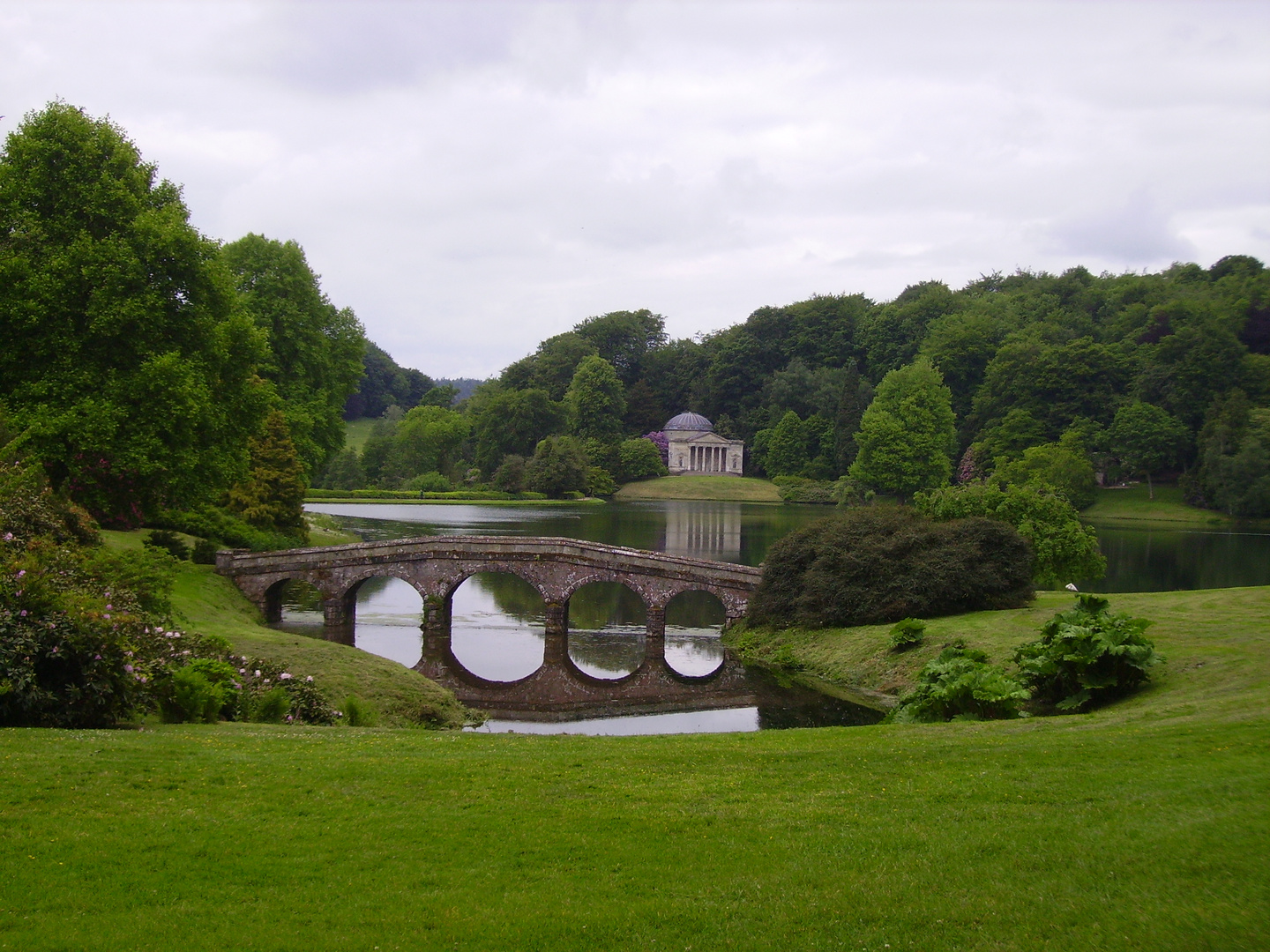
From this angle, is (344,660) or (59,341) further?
(59,341)

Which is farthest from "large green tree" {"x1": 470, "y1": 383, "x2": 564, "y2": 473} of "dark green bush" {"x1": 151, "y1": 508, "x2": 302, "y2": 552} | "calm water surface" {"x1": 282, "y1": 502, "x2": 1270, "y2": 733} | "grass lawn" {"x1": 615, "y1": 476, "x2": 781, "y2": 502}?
"dark green bush" {"x1": 151, "y1": 508, "x2": 302, "y2": 552}

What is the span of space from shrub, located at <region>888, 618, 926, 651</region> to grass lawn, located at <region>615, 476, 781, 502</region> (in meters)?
80.2

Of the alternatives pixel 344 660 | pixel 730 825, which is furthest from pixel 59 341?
pixel 730 825

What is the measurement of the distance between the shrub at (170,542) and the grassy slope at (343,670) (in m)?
4.93

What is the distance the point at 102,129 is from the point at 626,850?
3099 cm

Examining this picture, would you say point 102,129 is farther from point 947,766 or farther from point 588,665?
point 947,766

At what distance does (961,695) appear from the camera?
706 inches

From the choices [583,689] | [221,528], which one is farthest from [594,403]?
[583,689]

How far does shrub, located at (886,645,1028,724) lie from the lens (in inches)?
685

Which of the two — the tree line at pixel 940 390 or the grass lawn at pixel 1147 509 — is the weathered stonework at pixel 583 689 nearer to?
the tree line at pixel 940 390

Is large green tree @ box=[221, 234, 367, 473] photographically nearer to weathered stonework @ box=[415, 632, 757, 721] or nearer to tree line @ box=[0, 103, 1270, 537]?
tree line @ box=[0, 103, 1270, 537]

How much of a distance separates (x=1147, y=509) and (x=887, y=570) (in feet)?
209

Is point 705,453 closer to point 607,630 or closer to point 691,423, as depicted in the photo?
point 691,423

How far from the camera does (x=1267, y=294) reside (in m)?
94.3
